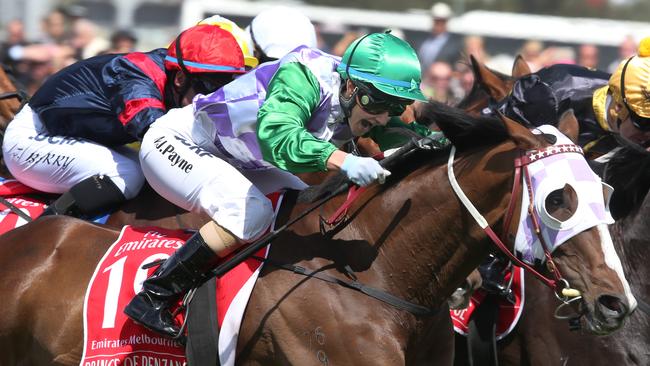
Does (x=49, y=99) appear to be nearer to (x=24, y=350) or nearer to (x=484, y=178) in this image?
(x=24, y=350)

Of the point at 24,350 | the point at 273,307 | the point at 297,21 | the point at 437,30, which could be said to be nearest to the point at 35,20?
the point at 437,30

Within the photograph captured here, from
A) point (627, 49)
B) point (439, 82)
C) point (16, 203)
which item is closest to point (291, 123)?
point (16, 203)

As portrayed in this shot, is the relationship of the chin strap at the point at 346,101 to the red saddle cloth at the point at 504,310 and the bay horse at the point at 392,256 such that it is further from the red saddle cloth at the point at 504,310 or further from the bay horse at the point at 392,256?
the red saddle cloth at the point at 504,310

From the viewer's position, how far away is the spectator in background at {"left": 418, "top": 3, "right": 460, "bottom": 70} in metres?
11.6

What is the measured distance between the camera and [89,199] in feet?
16.5

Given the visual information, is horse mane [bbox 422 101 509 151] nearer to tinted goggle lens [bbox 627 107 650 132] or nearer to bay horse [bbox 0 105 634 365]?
bay horse [bbox 0 105 634 365]

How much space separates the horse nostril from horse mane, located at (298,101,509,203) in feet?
2.34

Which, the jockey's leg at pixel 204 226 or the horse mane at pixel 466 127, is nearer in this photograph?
the horse mane at pixel 466 127

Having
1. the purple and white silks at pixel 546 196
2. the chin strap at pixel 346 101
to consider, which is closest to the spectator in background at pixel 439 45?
the chin strap at pixel 346 101

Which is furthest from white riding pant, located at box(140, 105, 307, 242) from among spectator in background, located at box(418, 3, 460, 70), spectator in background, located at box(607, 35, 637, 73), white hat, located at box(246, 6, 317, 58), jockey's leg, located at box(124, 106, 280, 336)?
spectator in background, located at box(607, 35, 637, 73)

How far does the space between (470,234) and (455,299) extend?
80 cm

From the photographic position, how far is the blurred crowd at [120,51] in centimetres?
988

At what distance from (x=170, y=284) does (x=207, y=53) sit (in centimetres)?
123

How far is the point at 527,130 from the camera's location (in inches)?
154
